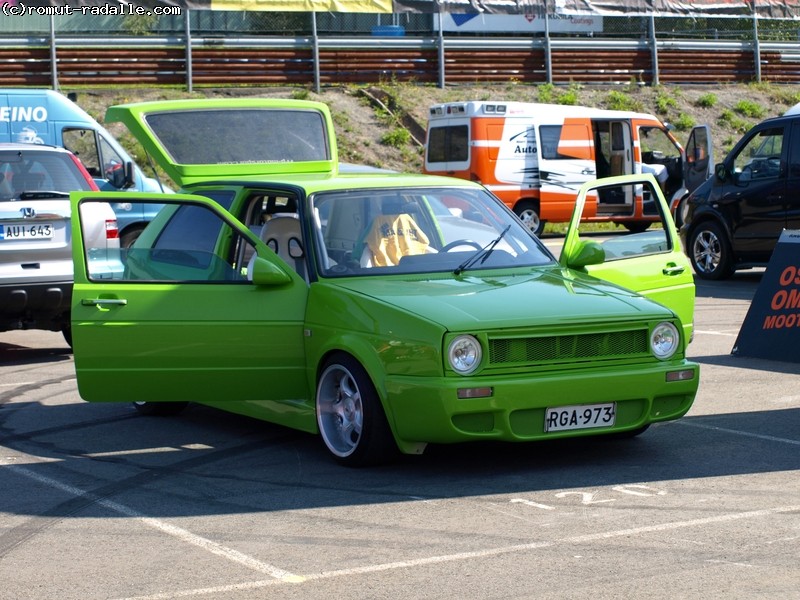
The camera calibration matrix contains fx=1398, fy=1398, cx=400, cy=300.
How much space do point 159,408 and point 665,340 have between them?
3.59 meters

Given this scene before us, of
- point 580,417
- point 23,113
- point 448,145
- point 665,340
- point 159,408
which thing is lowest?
point 159,408

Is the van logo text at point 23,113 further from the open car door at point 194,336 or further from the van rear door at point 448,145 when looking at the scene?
the open car door at point 194,336

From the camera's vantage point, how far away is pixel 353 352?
23.9 ft

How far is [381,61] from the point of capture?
3444cm

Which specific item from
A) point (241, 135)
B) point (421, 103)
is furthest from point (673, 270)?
point (421, 103)

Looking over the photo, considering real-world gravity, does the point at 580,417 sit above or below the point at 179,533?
above

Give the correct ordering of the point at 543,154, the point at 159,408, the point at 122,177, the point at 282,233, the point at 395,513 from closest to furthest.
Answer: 1. the point at 395,513
2. the point at 282,233
3. the point at 159,408
4. the point at 122,177
5. the point at 543,154

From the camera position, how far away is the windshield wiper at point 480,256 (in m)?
8.12

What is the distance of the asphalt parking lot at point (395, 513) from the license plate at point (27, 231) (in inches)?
118

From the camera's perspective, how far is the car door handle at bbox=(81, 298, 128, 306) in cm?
791

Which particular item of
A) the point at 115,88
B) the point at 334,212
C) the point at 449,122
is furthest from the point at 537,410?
the point at 115,88

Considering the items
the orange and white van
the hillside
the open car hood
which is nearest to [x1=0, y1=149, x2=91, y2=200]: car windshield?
the open car hood

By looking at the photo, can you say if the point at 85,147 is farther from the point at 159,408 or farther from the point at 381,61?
the point at 381,61

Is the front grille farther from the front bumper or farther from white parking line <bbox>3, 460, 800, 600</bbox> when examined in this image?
white parking line <bbox>3, 460, 800, 600</bbox>
